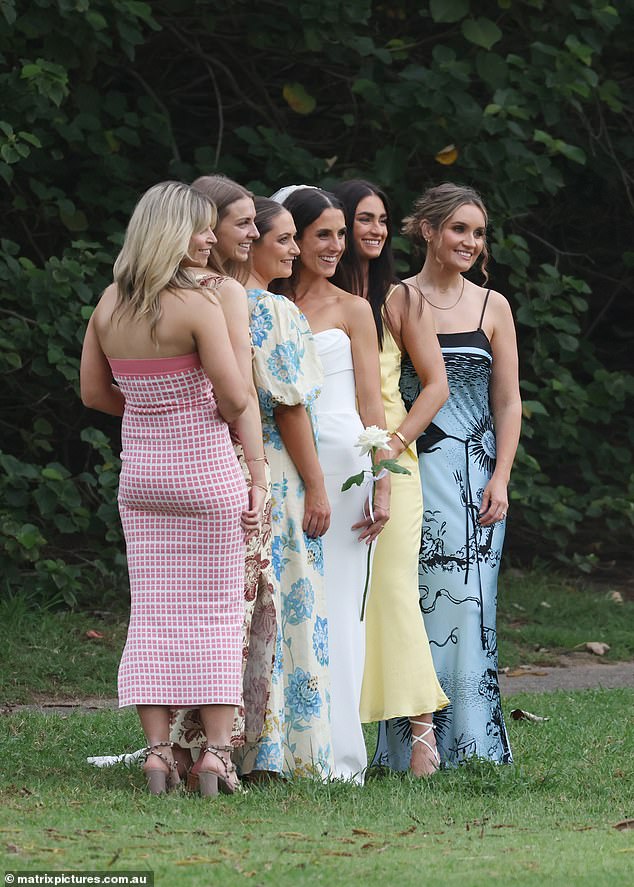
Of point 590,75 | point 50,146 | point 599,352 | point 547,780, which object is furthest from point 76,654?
point 599,352

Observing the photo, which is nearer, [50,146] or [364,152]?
[50,146]

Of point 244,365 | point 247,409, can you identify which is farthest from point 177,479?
point 244,365

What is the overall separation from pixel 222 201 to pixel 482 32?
14.0 feet

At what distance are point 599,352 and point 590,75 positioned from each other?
11.0ft

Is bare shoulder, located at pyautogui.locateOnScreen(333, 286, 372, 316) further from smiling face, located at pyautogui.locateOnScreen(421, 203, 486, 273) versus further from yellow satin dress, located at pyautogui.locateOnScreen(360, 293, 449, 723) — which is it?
smiling face, located at pyautogui.locateOnScreen(421, 203, 486, 273)

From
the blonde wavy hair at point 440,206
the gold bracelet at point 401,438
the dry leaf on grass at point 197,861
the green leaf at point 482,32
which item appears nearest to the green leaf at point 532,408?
the green leaf at point 482,32

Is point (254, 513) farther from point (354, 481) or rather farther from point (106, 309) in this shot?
point (106, 309)

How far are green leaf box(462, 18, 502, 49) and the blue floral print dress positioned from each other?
164 inches

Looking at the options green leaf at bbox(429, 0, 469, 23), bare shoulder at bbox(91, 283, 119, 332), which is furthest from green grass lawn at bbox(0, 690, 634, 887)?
green leaf at bbox(429, 0, 469, 23)

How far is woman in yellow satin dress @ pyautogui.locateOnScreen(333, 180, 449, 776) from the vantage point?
5.07m

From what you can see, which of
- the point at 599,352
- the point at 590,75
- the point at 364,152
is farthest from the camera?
the point at 599,352

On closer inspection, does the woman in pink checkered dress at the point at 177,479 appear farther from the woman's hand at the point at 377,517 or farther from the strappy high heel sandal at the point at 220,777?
the woman's hand at the point at 377,517

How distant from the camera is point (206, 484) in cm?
454

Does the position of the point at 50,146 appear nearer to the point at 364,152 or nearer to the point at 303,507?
the point at 364,152
